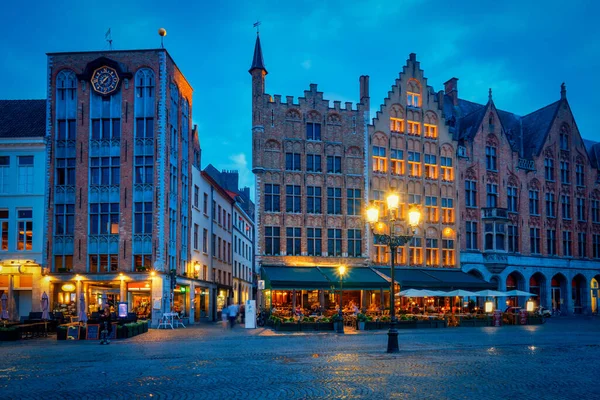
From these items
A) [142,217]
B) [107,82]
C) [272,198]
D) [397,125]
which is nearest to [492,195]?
[397,125]

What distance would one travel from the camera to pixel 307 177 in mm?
46156

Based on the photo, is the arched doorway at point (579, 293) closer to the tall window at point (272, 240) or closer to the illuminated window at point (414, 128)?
the illuminated window at point (414, 128)

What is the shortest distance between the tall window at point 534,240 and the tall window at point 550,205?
2054 mm

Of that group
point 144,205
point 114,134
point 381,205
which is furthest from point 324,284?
point 114,134

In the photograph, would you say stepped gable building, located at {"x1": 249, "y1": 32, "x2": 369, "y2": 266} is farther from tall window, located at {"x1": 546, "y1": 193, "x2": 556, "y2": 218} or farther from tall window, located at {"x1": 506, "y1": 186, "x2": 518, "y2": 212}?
tall window, located at {"x1": 546, "y1": 193, "x2": 556, "y2": 218}

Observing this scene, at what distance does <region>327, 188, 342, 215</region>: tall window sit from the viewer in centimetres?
4669

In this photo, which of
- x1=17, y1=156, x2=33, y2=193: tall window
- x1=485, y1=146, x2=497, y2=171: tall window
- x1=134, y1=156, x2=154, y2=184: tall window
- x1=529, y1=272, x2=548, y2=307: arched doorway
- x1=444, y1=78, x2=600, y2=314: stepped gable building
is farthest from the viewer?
x1=529, y1=272, x2=548, y2=307: arched doorway

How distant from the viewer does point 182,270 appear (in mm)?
41406

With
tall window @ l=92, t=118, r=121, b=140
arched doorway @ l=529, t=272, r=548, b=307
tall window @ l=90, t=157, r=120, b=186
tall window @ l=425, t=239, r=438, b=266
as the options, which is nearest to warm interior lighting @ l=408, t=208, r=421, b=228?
tall window @ l=90, t=157, r=120, b=186

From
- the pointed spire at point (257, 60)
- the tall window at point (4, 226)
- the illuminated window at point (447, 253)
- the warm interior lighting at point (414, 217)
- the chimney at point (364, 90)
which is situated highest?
the pointed spire at point (257, 60)

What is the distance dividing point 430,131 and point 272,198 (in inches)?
Result: 543

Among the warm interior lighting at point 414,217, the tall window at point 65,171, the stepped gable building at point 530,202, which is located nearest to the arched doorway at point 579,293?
the stepped gable building at point 530,202

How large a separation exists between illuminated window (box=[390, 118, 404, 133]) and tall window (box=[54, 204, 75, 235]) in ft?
76.5

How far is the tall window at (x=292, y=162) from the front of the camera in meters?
45.8
